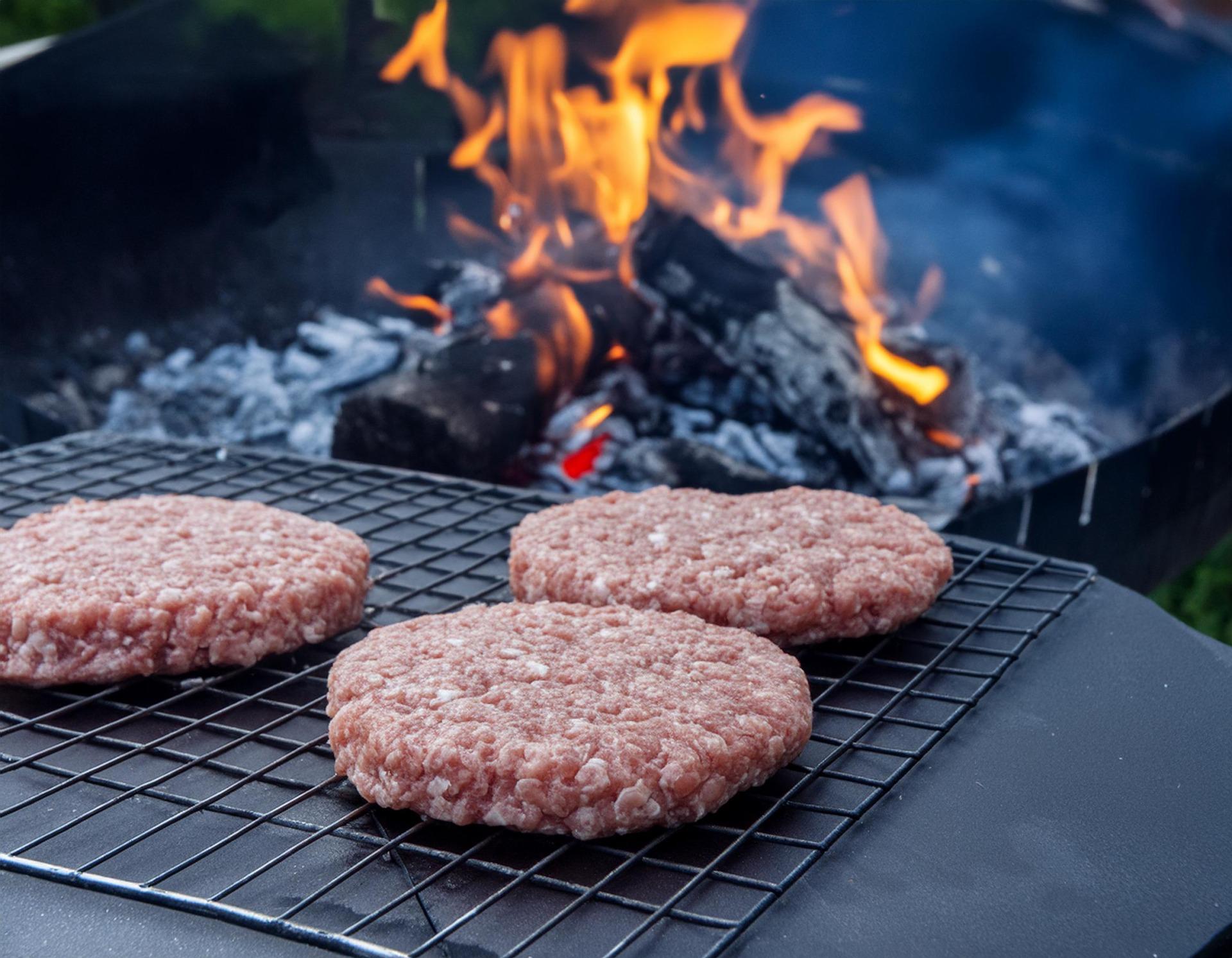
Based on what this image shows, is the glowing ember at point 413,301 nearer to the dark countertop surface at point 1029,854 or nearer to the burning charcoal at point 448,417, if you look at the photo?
the burning charcoal at point 448,417

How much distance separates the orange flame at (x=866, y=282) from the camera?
172 inches

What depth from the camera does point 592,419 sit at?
14.5 feet

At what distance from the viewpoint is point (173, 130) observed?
487 centimetres

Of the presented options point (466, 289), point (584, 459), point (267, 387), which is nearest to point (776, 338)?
point (584, 459)

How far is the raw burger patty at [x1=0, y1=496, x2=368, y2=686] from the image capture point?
2010 millimetres

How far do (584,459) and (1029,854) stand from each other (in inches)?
110

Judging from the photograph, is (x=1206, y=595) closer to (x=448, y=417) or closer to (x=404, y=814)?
(x=448, y=417)

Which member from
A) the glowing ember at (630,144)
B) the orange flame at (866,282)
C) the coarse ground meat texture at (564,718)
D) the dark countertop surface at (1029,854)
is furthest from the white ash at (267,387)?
the dark countertop surface at (1029,854)

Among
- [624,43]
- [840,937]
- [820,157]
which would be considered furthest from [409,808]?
[820,157]

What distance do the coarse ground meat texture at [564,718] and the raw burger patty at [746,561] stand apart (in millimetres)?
117

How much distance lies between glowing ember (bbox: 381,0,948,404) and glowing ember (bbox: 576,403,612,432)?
2.69 ft

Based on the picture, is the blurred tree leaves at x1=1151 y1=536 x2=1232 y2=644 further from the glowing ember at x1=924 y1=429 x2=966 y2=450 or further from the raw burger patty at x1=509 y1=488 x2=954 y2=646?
the raw burger patty at x1=509 y1=488 x2=954 y2=646

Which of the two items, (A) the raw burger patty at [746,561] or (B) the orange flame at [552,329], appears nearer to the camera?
(A) the raw burger patty at [746,561]

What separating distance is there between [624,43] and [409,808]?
14.8ft
